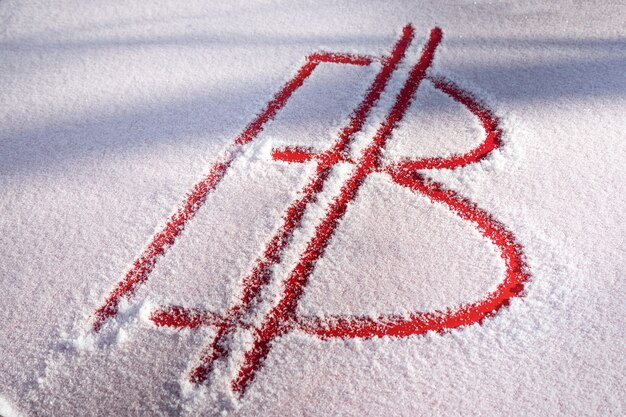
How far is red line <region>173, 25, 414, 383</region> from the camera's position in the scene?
28.6 inches

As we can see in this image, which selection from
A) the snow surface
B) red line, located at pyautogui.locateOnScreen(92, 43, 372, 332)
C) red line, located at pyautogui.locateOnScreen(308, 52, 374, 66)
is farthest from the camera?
red line, located at pyautogui.locateOnScreen(308, 52, 374, 66)

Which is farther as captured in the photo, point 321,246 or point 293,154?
point 293,154

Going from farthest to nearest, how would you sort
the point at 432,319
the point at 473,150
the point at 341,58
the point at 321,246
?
the point at 341,58 < the point at 473,150 < the point at 321,246 < the point at 432,319

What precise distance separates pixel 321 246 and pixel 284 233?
0.22 feet

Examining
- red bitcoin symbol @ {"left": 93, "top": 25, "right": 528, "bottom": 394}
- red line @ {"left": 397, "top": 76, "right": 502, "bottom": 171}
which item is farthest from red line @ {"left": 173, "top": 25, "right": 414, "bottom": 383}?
red line @ {"left": 397, "top": 76, "right": 502, "bottom": 171}

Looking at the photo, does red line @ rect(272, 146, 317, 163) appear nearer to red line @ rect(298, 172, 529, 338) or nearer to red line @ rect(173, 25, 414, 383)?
red line @ rect(173, 25, 414, 383)

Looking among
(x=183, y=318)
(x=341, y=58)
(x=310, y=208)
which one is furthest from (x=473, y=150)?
(x=183, y=318)

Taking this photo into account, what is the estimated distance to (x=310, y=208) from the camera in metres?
0.91

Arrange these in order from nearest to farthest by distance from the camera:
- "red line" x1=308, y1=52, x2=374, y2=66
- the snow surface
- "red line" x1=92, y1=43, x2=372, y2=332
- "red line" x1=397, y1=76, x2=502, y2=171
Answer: the snow surface
"red line" x1=92, y1=43, x2=372, y2=332
"red line" x1=397, y1=76, x2=502, y2=171
"red line" x1=308, y1=52, x2=374, y2=66

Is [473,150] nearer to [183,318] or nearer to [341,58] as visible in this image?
[341,58]

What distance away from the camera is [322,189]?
0.94 m

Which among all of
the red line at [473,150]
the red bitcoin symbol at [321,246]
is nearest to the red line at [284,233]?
the red bitcoin symbol at [321,246]

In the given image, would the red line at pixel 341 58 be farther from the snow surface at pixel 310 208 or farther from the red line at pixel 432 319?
the red line at pixel 432 319

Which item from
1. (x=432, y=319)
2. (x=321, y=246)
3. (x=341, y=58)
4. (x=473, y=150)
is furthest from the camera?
(x=341, y=58)
